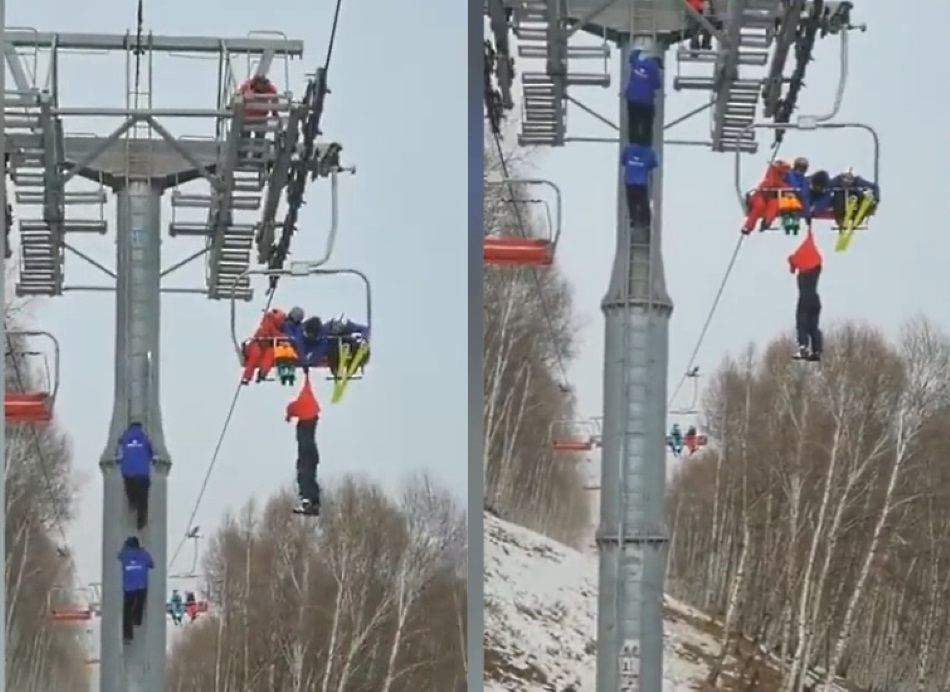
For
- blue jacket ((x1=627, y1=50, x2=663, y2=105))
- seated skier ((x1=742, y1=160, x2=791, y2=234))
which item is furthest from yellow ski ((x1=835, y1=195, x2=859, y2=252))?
blue jacket ((x1=627, y1=50, x2=663, y2=105))

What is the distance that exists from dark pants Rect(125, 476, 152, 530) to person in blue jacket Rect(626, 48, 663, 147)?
1694mm

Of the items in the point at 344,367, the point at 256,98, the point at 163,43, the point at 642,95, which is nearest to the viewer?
the point at 256,98

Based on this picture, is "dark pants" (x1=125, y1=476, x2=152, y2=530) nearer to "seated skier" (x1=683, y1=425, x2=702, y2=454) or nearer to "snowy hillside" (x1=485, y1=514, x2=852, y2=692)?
"snowy hillside" (x1=485, y1=514, x2=852, y2=692)

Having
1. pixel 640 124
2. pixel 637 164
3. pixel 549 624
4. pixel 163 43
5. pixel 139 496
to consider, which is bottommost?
pixel 549 624

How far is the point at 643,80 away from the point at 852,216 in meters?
0.72

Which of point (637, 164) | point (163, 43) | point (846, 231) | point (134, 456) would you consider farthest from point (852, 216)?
point (134, 456)

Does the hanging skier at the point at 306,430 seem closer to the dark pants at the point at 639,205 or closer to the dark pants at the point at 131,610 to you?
the dark pants at the point at 131,610

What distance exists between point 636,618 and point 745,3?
1746 millimetres

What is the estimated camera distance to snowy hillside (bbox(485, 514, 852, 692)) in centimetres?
427

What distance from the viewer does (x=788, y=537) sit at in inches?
173

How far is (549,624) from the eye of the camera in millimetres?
4277

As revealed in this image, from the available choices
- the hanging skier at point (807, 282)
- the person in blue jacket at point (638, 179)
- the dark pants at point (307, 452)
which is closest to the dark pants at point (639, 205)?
the person in blue jacket at point (638, 179)

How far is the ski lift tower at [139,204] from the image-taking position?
4234 millimetres

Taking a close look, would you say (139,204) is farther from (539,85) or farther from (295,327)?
(539,85)
